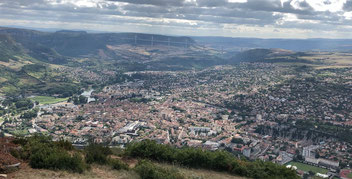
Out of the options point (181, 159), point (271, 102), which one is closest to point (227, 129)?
point (271, 102)

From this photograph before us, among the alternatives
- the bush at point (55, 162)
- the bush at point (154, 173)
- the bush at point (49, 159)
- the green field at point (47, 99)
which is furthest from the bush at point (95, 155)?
the green field at point (47, 99)

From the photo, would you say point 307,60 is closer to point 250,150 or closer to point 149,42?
point 250,150

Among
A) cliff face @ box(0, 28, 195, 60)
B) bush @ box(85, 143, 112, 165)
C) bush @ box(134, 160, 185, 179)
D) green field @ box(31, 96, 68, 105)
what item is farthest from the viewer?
cliff face @ box(0, 28, 195, 60)

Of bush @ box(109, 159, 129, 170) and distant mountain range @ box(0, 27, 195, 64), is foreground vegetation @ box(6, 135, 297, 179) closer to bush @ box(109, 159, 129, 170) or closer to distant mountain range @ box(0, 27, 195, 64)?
bush @ box(109, 159, 129, 170)

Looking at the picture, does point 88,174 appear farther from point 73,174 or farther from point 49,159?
point 49,159

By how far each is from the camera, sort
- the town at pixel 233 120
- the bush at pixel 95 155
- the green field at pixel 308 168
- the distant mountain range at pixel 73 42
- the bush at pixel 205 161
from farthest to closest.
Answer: the distant mountain range at pixel 73 42, the town at pixel 233 120, the green field at pixel 308 168, the bush at pixel 205 161, the bush at pixel 95 155

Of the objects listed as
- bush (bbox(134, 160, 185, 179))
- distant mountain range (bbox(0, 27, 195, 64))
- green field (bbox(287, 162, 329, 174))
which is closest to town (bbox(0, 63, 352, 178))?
green field (bbox(287, 162, 329, 174))

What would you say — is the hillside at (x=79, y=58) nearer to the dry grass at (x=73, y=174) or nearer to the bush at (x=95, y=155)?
the bush at (x=95, y=155)

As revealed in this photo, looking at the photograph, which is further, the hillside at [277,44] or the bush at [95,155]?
the hillside at [277,44]

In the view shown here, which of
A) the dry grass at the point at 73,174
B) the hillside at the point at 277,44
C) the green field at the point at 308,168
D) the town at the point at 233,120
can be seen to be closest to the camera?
the dry grass at the point at 73,174
